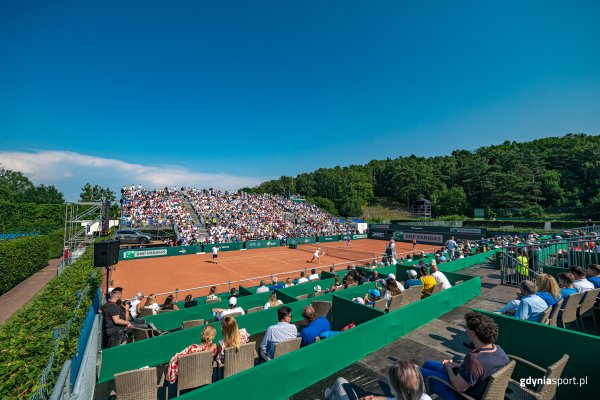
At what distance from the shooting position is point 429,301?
6.71m

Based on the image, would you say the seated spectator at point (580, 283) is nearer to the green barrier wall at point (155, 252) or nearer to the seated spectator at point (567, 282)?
the seated spectator at point (567, 282)

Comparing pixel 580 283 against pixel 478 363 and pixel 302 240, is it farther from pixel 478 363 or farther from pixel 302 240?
pixel 302 240

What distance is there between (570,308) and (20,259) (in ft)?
81.9

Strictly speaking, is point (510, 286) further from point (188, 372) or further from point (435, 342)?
point (188, 372)

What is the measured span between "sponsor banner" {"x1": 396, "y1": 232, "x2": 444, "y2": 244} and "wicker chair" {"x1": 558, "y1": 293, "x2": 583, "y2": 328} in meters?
30.1

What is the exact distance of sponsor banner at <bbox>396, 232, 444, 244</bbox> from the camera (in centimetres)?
3234

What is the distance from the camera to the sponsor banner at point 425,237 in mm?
32344

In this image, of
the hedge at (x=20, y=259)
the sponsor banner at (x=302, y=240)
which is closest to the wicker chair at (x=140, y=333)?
the hedge at (x=20, y=259)

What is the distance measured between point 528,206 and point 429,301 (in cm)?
6303

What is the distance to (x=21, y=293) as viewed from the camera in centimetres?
1438

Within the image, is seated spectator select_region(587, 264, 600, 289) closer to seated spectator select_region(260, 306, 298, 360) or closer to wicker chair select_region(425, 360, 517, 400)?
wicker chair select_region(425, 360, 517, 400)

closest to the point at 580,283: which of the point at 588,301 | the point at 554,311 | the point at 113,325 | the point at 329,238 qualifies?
the point at 588,301

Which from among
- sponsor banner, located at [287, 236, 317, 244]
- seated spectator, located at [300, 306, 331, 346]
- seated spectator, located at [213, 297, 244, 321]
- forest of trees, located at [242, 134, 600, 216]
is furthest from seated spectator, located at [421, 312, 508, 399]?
forest of trees, located at [242, 134, 600, 216]

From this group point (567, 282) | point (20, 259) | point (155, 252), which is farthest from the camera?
point (155, 252)
